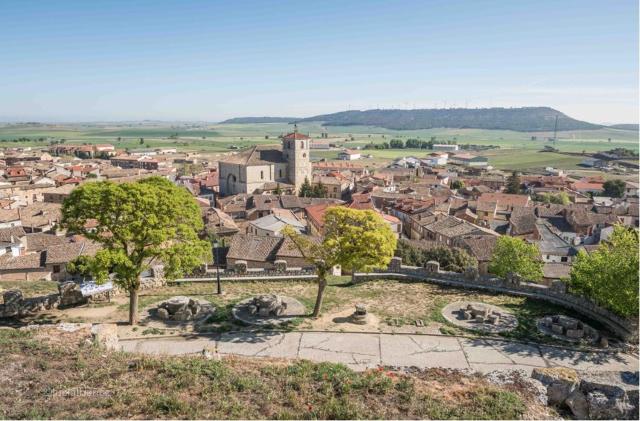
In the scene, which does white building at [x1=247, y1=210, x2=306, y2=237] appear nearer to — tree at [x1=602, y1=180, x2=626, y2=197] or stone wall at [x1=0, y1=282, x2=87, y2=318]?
stone wall at [x1=0, y1=282, x2=87, y2=318]

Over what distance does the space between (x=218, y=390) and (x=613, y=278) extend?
2037 centimetres

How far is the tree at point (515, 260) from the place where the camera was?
3653 cm

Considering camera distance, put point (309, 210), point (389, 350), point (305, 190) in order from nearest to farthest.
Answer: point (389, 350)
point (309, 210)
point (305, 190)

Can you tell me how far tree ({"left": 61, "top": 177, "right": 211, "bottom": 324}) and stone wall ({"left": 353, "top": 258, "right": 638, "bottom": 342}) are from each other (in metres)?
14.0

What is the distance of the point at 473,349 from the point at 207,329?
13550mm

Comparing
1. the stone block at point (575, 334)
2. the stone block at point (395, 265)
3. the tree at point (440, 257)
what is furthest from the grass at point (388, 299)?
the tree at point (440, 257)

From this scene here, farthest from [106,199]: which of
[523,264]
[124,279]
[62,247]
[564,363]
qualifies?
[523,264]

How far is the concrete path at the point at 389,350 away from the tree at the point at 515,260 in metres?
15.5

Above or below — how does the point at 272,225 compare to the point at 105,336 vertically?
below

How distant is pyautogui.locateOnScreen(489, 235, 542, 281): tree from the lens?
120 ft

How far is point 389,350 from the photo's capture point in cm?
2136

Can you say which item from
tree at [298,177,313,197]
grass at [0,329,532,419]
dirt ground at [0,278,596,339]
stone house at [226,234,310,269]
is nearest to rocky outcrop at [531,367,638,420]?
grass at [0,329,532,419]

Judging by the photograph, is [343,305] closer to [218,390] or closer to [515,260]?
[218,390]

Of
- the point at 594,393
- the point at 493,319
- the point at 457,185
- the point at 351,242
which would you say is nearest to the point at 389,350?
the point at 351,242
